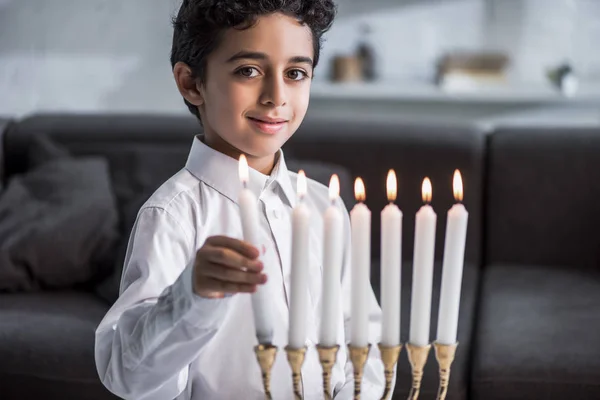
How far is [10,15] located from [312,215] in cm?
290

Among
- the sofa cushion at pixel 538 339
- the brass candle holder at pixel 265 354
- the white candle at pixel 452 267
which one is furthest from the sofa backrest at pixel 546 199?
the brass candle holder at pixel 265 354

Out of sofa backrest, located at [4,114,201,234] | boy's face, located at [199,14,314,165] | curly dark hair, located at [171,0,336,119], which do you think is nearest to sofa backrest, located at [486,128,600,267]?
sofa backrest, located at [4,114,201,234]

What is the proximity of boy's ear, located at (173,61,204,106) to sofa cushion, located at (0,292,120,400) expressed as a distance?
884 millimetres

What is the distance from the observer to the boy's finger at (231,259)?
78cm

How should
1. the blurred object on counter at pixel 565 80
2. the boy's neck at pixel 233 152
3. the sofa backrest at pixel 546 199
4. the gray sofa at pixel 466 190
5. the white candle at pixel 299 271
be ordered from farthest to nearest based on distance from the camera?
the blurred object on counter at pixel 565 80
the sofa backrest at pixel 546 199
the gray sofa at pixel 466 190
the boy's neck at pixel 233 152
the white candle at pixel 299 271

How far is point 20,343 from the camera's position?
78.7 inches

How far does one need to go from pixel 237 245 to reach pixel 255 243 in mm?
17

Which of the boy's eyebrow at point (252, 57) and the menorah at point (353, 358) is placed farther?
the boy's eyebrow at point (252, 57)

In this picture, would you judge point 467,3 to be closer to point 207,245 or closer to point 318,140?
point 318,140

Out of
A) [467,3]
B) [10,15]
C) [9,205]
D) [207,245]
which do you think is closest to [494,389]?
[207,245]

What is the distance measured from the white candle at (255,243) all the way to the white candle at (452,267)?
17cm

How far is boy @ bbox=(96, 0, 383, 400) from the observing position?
1038 millimetres

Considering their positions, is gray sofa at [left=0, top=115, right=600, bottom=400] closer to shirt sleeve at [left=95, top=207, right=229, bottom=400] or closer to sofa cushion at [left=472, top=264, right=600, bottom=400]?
sofa cushion at [left=472, top=264, right=600, bottom=400]

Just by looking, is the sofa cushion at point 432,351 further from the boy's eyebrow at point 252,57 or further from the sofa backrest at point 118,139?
the boy's eyebrow at point 252,57
